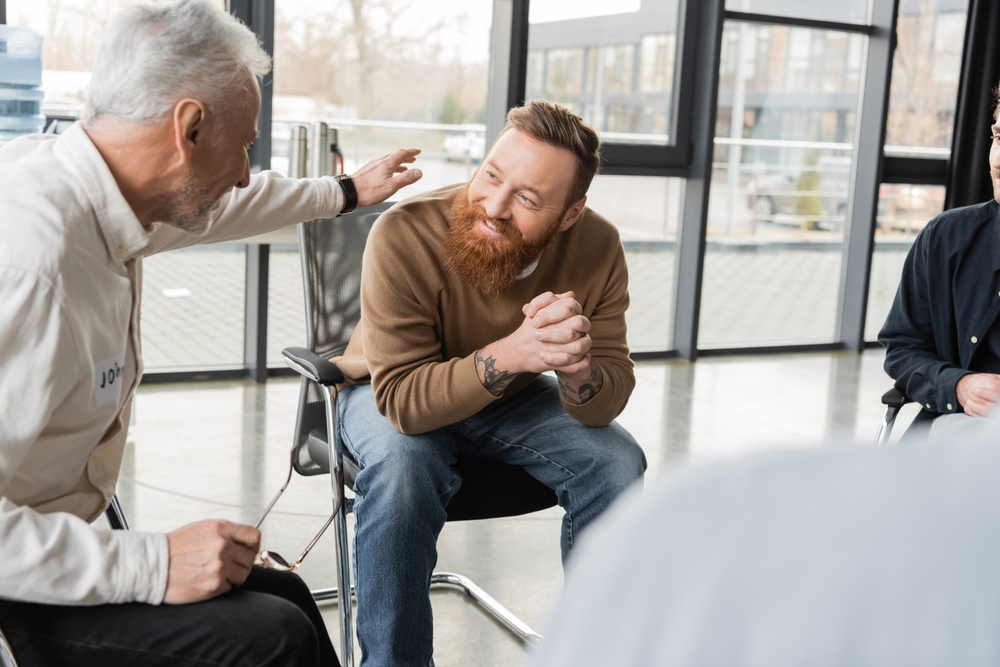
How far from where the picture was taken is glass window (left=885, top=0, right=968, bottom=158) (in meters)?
5.85

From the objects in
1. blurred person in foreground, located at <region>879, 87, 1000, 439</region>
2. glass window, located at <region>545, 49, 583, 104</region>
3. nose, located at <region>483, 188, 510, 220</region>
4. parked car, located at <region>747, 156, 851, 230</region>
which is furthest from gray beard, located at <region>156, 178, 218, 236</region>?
parked car, located at <region>747, 156, 851, 230</region>

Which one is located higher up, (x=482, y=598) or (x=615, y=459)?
(x=615, y=459)

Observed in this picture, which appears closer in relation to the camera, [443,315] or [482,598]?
[443,315]

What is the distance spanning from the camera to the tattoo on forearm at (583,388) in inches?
76.7

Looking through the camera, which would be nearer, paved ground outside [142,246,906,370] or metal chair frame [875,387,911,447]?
metal chair frame [875,387,911,447]

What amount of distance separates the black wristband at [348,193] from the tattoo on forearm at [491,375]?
407 mm

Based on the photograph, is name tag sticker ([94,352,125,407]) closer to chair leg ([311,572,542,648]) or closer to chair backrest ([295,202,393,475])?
chair backrest ([295,202,393,475])

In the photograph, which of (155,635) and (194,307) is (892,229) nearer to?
(194,307)

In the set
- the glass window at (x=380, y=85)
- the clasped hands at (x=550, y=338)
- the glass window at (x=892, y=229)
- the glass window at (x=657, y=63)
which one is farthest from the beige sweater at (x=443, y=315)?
the glass window at (x=892, y=229)

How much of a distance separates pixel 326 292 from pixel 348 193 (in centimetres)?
35

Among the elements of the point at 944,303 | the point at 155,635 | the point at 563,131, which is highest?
the point at 563,131

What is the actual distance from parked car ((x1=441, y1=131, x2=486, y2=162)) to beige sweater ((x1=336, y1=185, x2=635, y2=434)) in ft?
9.06

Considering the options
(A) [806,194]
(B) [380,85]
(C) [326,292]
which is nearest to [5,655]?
(C) [326,292]

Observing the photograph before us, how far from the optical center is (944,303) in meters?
2.35
